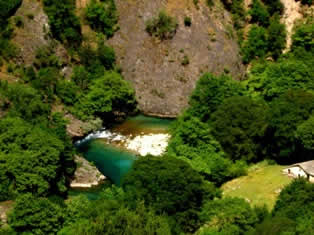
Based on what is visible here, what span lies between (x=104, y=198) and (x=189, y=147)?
14257 mm

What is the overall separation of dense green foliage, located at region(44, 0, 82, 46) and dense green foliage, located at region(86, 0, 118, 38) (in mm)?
2589

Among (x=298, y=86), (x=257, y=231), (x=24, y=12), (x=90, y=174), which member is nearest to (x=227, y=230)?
(x=257, y=231)

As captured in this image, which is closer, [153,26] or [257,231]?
[257,231]

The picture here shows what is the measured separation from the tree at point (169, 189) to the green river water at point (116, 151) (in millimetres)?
10237

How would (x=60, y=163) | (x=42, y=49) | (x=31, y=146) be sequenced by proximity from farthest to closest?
(x=42, y=49) → (x=60, y=163) → (x=31, y=146)

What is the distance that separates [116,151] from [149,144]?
4.35 metres

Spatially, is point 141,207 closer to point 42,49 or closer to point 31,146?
point 31,146

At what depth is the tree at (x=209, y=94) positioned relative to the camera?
71812 millimetres

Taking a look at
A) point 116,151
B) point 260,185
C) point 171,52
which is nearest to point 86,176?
point 116,151

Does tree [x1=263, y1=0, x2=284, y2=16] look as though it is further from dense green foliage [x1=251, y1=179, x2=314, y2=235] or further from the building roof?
dense green foliage [x1=251, y1=179, x2=314, y2=235]

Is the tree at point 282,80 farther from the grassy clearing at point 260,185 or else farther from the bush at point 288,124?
the grassy clearing at point 260,185

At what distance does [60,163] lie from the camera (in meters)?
63.5

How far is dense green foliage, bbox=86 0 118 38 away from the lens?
8706cm

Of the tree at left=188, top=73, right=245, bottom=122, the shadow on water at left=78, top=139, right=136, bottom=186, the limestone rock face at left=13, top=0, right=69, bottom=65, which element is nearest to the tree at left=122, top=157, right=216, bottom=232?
the shadow on water at left=78, top=139, right=136, bottom=186
